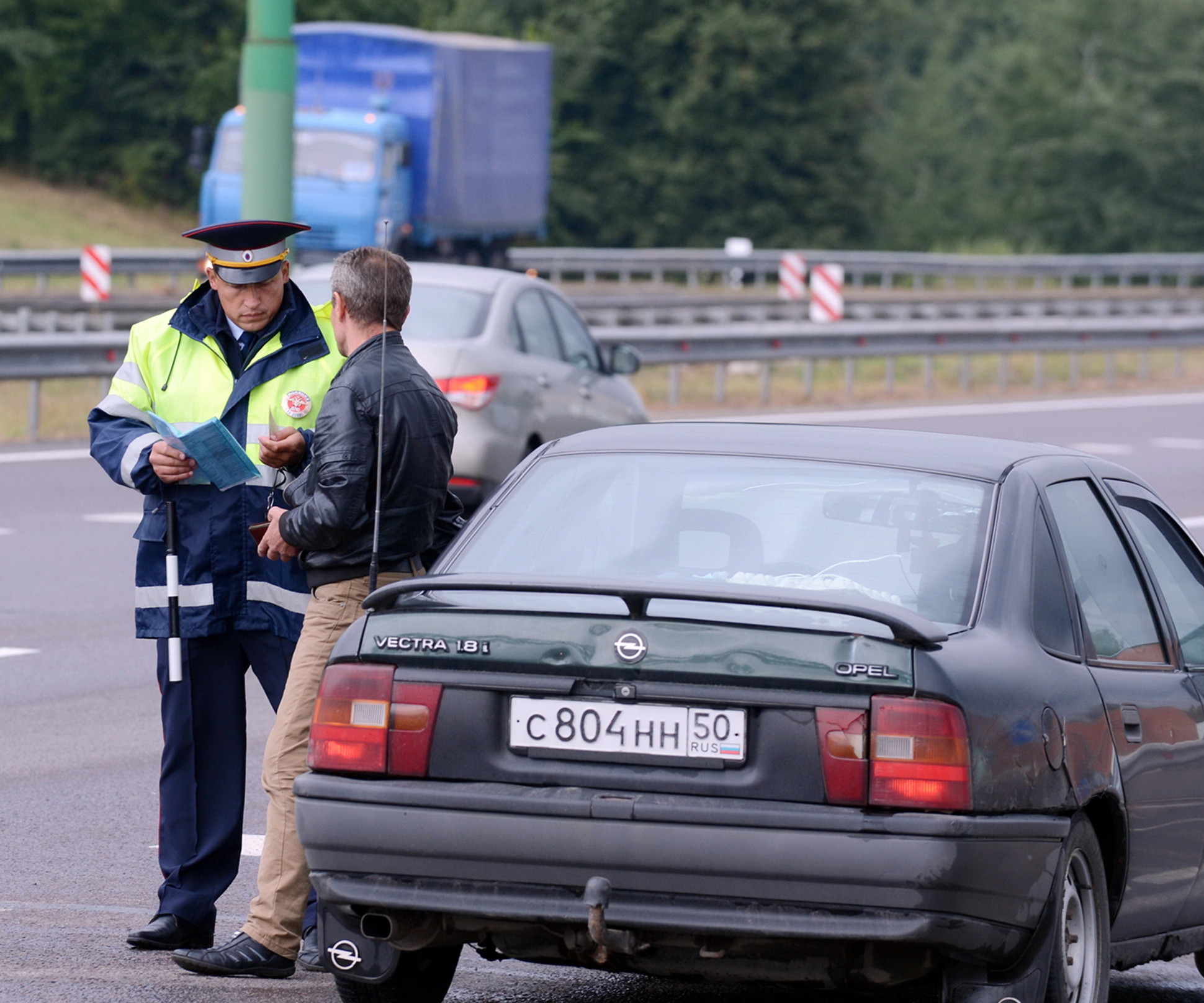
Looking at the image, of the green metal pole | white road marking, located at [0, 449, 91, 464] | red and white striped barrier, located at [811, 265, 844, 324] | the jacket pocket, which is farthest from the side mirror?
red and white striped barrier, located at [811, 265, 844, 324]

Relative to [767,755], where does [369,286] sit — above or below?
above

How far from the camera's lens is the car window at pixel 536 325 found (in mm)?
13617

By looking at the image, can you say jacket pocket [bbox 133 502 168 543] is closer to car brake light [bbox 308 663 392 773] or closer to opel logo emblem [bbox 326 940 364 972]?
car brake light [bbox 308 663 392 773]

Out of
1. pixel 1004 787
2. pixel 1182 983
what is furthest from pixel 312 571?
pixel 1182 983

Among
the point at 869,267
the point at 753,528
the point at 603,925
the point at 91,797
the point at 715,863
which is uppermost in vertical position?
the point at 753,528

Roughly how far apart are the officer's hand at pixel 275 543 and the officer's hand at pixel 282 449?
0.41ft

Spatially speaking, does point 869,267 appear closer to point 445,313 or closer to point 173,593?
point 445,313

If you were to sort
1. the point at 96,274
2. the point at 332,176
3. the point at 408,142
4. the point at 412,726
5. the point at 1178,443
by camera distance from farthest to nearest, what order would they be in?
the point at 408,142 < the point at 332,176 < the point at 96,274 < the point at 1178,443 < the point at 412,726

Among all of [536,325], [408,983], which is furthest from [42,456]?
[408,983]

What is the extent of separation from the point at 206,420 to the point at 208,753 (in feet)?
2.78

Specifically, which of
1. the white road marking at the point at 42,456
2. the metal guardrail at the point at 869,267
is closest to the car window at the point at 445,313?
the white road marking at the point at 42,456

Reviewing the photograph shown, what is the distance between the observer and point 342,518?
5.27m

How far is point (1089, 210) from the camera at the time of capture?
74.3 metres

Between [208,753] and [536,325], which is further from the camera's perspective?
[536,325]
